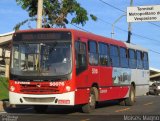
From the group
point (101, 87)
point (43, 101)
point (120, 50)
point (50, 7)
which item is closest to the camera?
point (43, 101)

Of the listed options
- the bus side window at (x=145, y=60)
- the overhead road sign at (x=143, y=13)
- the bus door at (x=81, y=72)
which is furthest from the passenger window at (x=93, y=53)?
the overhead road sign at (x=143, y=13)

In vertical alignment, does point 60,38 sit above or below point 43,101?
above

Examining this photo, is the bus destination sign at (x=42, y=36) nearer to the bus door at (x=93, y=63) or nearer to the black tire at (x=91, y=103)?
the bus door at (x=93, y=63)

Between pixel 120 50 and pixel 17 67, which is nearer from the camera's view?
pixel 17 67

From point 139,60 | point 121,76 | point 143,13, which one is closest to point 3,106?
point 121,76

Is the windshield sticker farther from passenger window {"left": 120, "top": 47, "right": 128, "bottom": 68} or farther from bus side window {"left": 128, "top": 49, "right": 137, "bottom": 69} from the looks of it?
bus side window {"left": 128, "top": 49, "right": 137, "bottom": 69}

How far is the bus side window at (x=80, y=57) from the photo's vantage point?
63.8 ft

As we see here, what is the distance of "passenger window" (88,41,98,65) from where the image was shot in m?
21.0

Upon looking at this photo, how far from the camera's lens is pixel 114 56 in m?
24.3

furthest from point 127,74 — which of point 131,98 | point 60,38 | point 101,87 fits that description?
point 60,38

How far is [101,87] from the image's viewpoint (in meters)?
22.1

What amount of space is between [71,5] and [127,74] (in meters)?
11.0

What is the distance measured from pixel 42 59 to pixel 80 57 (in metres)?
1.53

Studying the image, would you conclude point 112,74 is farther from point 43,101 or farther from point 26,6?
point 26,6
